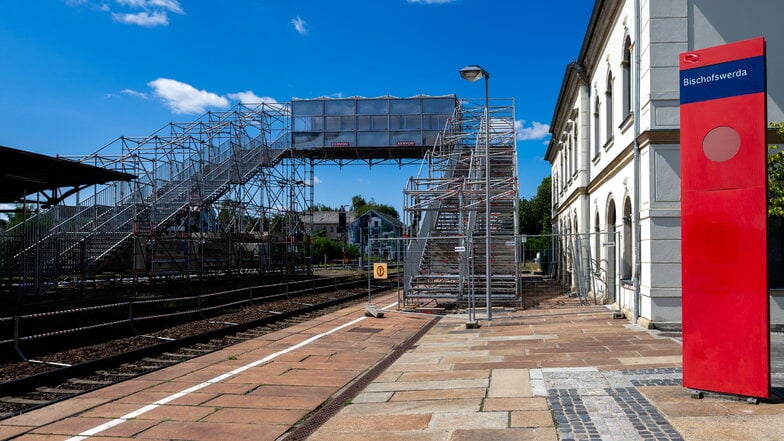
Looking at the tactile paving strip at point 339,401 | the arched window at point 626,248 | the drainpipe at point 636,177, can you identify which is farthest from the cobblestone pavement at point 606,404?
the arched window at point 626,248

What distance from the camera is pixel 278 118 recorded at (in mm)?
42250

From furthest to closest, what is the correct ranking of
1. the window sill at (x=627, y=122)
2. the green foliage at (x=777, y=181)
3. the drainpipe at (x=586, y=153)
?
the drainpipe at (x=586, y=153) < the window sill at (x=627, y=122) < the green foliage at (x=777, y=181)

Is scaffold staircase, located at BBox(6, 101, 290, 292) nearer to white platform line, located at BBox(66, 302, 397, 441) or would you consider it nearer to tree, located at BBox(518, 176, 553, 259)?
white platform line, located at BBox(66, 302, 397, 441)

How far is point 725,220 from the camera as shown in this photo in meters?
6.84

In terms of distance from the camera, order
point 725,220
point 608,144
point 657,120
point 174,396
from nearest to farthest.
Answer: point 725,220, point 174,396, point 657,120, point 608,144

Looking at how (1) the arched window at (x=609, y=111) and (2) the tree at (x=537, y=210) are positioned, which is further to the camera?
(2) the tree at (x=537, y=210)

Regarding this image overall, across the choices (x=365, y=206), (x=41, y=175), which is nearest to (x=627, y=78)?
(x=41, y=175)

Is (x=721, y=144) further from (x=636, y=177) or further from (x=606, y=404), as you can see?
(x=636, y=177)

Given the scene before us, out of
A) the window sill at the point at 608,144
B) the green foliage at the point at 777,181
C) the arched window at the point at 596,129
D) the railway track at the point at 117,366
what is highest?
the arched window at the point at 596,129

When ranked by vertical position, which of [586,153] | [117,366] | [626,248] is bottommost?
[117,366]

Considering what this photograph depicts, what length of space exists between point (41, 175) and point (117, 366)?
1406 centimetres

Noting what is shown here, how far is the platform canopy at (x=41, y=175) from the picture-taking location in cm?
1894

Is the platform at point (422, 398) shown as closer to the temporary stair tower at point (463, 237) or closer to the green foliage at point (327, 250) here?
the temporary stair tower at point (463, 237)

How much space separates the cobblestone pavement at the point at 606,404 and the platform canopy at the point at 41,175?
15.6 m
